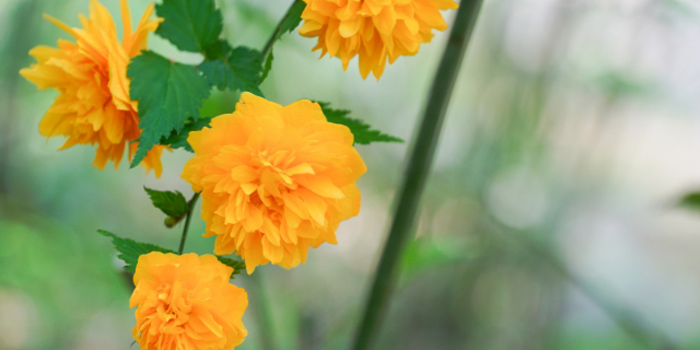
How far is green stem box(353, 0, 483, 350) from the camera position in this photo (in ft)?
0.96

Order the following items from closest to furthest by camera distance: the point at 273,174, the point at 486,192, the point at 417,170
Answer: the point at 273,174 → the point at 417,170 → the point at 486,192

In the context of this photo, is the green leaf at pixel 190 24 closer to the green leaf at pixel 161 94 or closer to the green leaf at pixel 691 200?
the green leaf at pixel 161 94

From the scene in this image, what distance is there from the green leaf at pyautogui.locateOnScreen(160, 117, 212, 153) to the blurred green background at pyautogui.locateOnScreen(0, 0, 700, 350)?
1.50 ft

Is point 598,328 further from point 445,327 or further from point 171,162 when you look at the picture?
point 171,162

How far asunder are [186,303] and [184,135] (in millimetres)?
71

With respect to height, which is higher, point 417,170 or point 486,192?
point 417,170

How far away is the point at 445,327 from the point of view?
93 centimetres

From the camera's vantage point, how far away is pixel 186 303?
0.22m

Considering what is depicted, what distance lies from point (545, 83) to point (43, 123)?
717mm

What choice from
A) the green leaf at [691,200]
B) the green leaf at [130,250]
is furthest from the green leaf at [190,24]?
the green leaf at [691,200]

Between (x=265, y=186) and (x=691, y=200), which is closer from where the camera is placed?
(x=265, y=186)

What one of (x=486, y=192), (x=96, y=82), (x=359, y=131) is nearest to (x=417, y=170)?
(x=359, y=131)

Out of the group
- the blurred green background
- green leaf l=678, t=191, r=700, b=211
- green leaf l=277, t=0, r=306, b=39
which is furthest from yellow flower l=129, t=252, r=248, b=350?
the blurred green background

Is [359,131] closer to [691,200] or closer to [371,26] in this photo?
[371,26]
